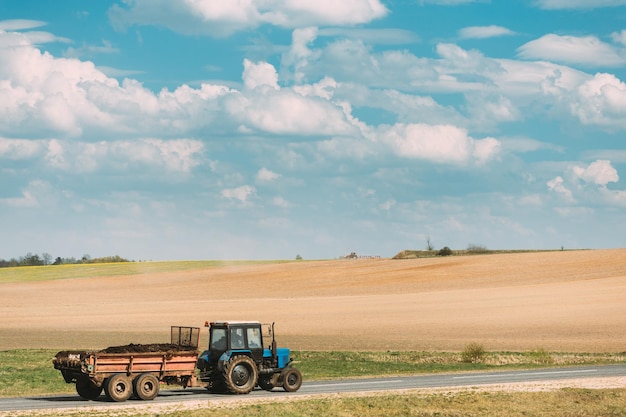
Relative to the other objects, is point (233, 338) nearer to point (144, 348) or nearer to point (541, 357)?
point (144, 348)

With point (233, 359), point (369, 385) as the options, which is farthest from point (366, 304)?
point (233, 359)

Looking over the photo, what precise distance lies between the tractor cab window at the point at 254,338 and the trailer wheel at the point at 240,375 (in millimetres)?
599

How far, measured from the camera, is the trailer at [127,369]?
104 feet

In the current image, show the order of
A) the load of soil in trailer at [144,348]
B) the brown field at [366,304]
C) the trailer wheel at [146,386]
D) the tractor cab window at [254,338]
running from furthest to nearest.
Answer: the brown field at [366,304] < the tractor cab window at [254,338] < the load of soil in trailer at [144,348] < the trailer wheel at [146,386]

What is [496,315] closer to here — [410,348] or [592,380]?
[410,348]

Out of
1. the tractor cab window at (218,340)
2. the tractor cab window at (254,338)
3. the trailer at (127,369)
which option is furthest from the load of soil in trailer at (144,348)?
the tractor cab window at (254,338)

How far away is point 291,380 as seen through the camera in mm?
35031

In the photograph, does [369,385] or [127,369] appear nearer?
[127,369]

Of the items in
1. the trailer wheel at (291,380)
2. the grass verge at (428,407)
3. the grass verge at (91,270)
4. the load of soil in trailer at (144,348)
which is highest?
the grass verge at (91,270)

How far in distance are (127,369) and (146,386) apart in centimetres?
88

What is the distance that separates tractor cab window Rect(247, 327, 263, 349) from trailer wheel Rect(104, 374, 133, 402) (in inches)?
177

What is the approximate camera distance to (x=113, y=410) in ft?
95.0

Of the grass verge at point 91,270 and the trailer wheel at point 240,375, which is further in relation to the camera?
the grass verge at point 91,270

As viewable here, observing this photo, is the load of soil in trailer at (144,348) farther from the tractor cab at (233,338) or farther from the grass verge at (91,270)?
the grass verge at (91,270)
